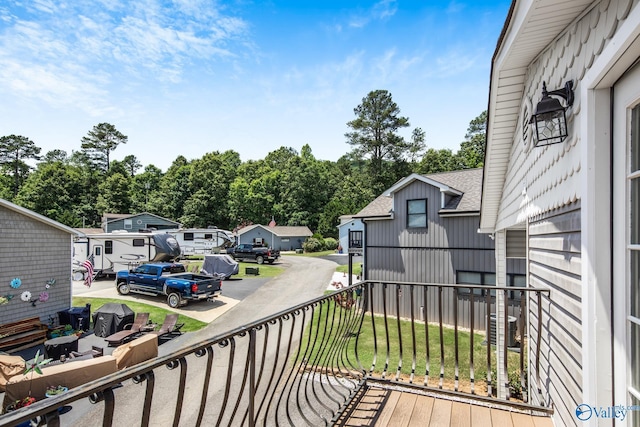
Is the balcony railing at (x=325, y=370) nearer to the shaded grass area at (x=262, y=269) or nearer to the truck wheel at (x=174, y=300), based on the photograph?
the truck wheel at (x=174, y=300)

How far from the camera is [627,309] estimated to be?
1.60 m

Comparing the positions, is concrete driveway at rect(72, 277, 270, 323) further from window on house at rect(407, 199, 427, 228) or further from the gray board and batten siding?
window on house at rect(407, 199, 427, 228)

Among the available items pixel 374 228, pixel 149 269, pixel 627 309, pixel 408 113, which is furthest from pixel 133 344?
pixel 408 113

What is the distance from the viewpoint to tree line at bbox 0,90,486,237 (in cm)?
4284

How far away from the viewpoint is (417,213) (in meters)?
13.9

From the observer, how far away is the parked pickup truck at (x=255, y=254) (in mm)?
27922

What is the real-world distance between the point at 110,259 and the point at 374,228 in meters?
17.0

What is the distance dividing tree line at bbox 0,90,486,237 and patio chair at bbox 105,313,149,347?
32.7 m

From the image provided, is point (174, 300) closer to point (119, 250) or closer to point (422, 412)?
point (119, 250)

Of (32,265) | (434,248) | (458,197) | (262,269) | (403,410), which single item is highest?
(458,197)

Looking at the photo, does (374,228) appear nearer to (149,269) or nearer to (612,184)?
(149,269)

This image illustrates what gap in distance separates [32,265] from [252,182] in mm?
38197

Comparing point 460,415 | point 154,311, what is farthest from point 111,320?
point 460,415

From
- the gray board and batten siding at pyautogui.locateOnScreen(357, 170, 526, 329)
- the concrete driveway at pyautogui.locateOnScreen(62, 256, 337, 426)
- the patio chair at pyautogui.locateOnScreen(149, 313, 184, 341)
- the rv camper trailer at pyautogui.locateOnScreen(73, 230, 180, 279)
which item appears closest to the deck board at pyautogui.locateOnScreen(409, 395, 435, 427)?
the concrete driveway at pyautogui.locateOnScreen(62, 256, 337, 426)
